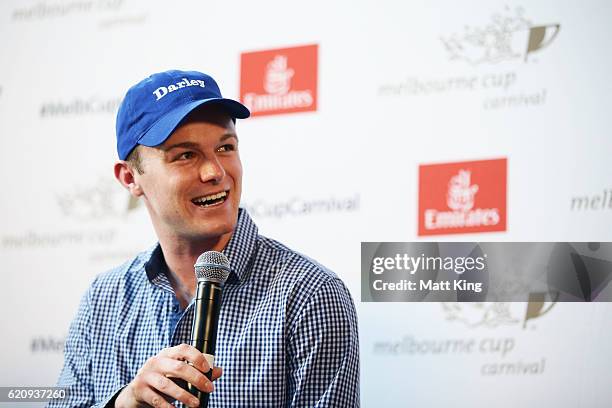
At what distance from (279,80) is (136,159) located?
2.57 feet

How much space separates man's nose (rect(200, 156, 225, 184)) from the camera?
188cm

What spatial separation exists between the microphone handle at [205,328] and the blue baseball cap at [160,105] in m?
0.56

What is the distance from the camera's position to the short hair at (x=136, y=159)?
200cm

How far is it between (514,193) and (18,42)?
1893 millimetres

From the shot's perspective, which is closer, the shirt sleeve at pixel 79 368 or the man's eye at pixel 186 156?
the man's eye at pixel 186 156

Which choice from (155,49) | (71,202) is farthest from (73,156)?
(155,49)

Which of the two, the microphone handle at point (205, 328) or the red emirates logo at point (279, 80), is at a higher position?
the red emirates logo at point (279, 80)

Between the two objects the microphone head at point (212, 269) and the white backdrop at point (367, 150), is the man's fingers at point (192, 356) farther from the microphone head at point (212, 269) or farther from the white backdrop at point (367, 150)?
the white backdrop at point (367, 150)

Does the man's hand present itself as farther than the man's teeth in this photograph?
No

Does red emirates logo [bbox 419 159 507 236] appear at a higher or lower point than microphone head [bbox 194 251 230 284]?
higher

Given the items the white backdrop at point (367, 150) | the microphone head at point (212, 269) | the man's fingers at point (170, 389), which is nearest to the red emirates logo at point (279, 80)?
the white backdrop at point (367, 150)

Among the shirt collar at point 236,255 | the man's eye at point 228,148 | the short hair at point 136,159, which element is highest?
the man's eye at point 228,148

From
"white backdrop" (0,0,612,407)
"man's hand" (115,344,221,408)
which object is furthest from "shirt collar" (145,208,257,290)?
"white backdrop" (0,0,612,407)

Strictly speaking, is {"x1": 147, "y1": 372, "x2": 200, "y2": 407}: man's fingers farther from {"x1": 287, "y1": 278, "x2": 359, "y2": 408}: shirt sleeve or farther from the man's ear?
the man's ear
